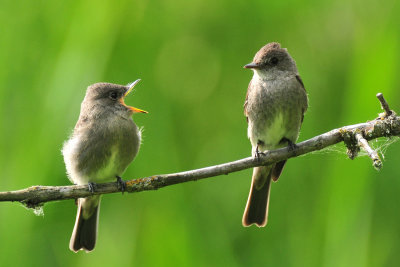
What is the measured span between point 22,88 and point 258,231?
6.56ft

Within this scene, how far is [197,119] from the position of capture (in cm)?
509

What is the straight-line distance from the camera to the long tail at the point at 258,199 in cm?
430

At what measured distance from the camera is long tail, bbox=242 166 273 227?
4.30 metres

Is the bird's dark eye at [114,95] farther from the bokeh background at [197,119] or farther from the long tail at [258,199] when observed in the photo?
the long tail at [258,199]

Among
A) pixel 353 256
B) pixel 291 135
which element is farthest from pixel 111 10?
pixel 353 256

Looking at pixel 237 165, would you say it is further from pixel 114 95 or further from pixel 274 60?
pixel 114 95

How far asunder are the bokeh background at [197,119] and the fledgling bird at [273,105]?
0.40 meters

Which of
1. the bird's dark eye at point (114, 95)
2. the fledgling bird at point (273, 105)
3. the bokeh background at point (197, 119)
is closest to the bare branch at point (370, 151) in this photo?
the fledgling bird at point (273, 105)

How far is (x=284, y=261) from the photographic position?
16.0 feet

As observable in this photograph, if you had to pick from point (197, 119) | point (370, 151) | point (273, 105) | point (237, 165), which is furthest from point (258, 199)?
point (370, 151)

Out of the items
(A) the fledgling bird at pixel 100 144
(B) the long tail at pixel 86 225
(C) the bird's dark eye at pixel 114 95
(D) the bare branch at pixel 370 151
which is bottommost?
(D) the bare branch at pixel 370 151

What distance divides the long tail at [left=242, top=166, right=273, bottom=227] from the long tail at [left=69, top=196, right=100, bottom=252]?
0.96 metres

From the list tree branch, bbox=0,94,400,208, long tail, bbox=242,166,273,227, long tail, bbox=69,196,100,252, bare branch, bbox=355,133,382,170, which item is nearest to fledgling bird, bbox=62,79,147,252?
long tail, bbox=69,196,100,252

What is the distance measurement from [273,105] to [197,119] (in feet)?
2.97
